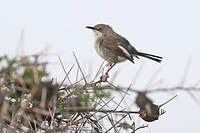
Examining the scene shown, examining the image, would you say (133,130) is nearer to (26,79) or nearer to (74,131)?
(74,131)

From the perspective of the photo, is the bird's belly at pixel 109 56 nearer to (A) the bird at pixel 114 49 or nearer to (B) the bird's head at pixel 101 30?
(A) the bird at pixel 114 49

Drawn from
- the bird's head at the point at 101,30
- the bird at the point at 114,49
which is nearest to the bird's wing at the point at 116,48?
the bird at the point at 114,49

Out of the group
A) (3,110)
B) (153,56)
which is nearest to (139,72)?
(3,110)

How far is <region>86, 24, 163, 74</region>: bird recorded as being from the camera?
6617mm

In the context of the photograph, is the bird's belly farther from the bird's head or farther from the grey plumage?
the bird's head

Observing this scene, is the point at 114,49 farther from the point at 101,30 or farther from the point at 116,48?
the point at 101,30

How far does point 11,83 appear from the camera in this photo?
1.96 meters

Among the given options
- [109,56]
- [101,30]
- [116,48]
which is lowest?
[109,56]

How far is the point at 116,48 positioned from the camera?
6758 mm

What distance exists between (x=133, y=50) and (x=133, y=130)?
14.0 ft

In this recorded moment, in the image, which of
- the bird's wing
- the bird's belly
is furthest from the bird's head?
the bird's belly

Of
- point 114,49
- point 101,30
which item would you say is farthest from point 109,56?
point 101,30

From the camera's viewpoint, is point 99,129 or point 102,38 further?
point 102,38

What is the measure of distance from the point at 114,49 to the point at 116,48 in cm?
5
